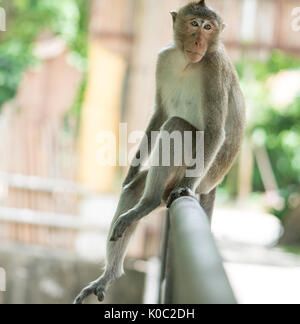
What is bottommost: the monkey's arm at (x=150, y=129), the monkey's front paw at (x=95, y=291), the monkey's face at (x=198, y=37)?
the monkey's front paw at (x=95, y=291)

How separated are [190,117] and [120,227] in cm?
47

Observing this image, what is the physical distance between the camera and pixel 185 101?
7.04 ft

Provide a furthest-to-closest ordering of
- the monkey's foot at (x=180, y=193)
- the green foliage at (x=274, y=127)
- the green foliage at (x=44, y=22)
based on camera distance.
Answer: the green foliage at (x=274, y=127) < the green foliage at (x=44, y=22) < the monkey's foot at (x=180, y=193)

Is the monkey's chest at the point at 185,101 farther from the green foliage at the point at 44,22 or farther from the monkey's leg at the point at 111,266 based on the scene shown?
the green foliage at the point at 44,22

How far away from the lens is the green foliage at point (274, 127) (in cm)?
982

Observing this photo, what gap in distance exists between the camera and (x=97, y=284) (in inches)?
81.3

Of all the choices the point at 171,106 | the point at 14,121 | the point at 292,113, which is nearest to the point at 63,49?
the point at 14,121

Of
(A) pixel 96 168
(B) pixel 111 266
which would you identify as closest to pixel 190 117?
(B) pixel 111 266

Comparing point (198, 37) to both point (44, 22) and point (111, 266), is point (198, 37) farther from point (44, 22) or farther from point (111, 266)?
point (44, 22)

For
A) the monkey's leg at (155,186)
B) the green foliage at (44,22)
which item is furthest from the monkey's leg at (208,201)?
the green foliage at (44,22)

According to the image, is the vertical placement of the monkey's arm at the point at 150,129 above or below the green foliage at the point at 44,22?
below

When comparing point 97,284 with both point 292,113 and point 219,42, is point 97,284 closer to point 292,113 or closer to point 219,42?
point 219,42

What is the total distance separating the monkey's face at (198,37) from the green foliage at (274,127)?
7609 millimetres
